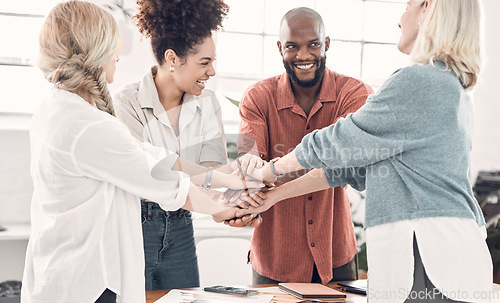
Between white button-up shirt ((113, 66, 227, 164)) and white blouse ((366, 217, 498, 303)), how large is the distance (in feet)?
3.03

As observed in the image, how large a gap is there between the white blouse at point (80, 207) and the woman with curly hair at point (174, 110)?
0.49 meters

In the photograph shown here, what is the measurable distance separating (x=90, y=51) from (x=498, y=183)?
11.2 feet

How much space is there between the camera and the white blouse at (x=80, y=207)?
1.41 m

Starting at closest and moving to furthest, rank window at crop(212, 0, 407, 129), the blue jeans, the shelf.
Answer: the blue jeans
the shelf
window at crop(212, 0, 407, 129)

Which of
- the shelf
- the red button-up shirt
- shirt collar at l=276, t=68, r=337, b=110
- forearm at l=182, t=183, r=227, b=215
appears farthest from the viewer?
the shelf

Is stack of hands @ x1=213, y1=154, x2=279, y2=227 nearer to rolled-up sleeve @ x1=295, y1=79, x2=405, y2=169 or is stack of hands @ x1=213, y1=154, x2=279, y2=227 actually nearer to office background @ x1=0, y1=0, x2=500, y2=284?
rolled-up sleeve @ x1=295, y1=79, x2=405, y2=169

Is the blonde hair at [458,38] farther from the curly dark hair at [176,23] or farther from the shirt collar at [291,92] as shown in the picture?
the curly dark hair at [176,23]

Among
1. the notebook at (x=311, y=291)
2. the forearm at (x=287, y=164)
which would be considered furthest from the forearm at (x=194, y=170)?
the notebook at (x=311, y=291)

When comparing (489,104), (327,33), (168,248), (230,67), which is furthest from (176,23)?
(489,104)

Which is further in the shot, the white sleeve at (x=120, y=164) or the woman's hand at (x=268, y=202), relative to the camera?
the woman's hand at (x=268, y=202)

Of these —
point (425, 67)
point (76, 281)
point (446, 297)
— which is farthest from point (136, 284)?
point (425, 67)

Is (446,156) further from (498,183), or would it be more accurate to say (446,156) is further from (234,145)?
(498,183)

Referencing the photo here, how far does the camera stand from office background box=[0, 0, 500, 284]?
3.47 metres

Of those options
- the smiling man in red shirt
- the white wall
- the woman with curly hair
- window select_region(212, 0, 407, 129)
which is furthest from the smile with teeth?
the white wall
